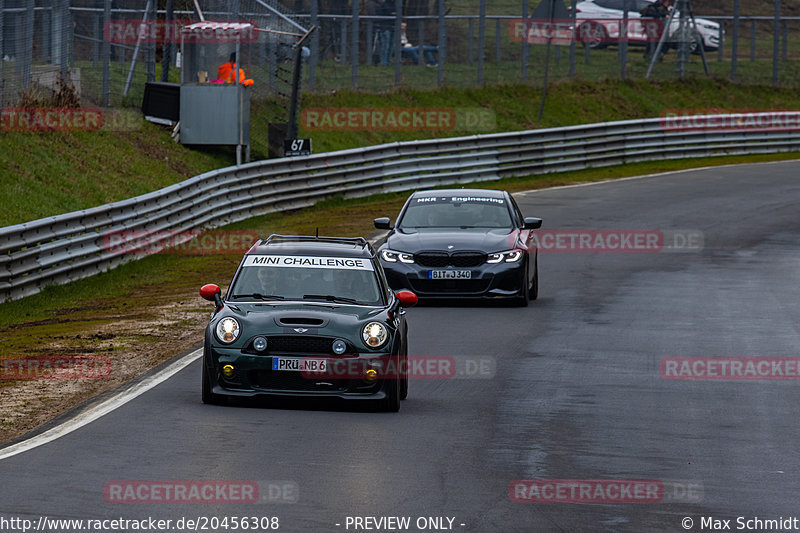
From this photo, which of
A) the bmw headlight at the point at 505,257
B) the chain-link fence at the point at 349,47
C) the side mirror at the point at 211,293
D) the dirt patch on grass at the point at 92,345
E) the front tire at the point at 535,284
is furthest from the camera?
the chain-link fence at the point at 349,47

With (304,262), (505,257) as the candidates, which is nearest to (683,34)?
(505,257)

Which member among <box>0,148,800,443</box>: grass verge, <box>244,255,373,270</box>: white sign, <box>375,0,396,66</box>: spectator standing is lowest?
<box>0,148,800,443</box>: grass verge

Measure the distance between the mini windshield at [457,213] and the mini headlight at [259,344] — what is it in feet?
27.9

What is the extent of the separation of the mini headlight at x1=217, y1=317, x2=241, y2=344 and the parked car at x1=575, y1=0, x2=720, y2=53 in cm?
3305

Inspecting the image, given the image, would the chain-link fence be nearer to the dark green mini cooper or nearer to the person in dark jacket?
the person in dark jacket

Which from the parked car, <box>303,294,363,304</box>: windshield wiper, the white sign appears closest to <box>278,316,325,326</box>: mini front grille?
<box>303,294,363,304</box>: windshield wiper

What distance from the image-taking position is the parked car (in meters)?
44.2

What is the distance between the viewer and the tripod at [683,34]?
151 ft

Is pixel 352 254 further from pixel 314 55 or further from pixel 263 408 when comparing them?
pixel 314 55

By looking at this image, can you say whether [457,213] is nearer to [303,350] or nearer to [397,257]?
[397,257]

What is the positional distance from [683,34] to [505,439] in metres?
38.3

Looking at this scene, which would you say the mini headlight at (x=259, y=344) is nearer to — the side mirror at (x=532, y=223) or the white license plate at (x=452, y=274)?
the white license plate at (x=452, y=274)

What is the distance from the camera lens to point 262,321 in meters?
12.1

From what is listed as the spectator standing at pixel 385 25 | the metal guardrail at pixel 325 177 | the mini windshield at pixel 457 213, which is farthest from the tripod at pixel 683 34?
the mini windshield at pixel 457 213
